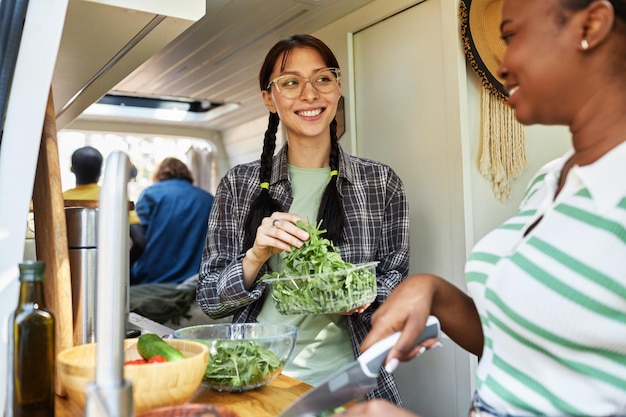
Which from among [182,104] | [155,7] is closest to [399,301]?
[155,7]

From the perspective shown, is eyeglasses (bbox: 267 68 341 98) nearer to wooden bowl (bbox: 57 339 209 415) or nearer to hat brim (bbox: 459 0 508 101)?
hat brim (bbox: 459 0 508 101)

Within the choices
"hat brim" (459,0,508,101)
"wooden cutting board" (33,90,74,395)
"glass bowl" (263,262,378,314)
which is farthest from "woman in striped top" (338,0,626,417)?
"hat brim" (459,0,508,101)

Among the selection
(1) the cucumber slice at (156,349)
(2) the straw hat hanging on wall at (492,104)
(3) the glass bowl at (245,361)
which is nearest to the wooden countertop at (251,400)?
(3) the glass bowl at (245,361)

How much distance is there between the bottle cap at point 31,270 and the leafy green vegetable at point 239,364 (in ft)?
1.30

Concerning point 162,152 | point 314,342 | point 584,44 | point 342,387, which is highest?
point 162,152

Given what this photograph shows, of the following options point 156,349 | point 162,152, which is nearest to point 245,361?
point 156,349

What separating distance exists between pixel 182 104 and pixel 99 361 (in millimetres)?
5015

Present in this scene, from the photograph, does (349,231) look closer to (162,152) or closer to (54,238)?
(54,238)

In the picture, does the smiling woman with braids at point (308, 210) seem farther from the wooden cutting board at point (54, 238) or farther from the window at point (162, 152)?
the window at point (162, 152)

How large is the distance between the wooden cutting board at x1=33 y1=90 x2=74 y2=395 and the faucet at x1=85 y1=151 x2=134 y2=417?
52 centimetres

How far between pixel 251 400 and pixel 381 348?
1.09 feet

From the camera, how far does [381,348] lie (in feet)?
2.75

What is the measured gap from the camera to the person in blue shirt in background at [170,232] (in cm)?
436

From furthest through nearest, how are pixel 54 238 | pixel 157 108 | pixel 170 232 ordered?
pixel 157 108 < pixel 170 232 < pixel 54 238
